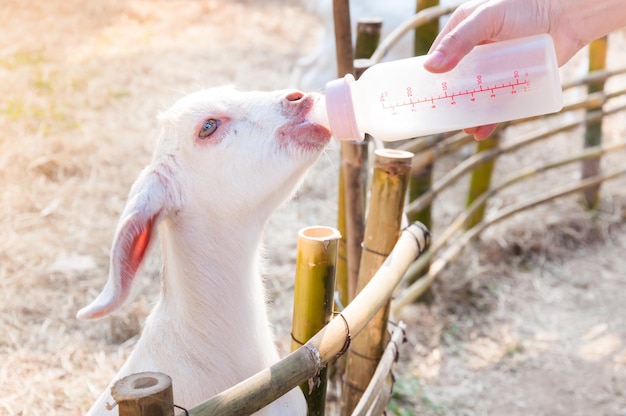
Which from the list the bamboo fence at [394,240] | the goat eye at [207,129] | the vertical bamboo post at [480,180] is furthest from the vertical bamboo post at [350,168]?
the vertical bamboo post at [480,180]

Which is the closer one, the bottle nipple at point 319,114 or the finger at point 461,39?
the finger at point 461,39

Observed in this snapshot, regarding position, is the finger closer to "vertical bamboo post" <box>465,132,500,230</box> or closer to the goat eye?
the goat eye

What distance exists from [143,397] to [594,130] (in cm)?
489

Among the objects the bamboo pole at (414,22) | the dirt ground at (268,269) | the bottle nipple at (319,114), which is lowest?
the dirt ground at (268,269)

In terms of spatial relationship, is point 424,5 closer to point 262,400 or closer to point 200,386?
point 200,386

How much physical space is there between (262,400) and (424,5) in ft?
10.3

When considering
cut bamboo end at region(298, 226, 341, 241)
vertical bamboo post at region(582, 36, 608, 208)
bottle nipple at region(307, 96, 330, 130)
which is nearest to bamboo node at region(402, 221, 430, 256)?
cut bamboo end at region(298, 226, 341, 241)

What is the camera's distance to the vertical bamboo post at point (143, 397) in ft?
3.90

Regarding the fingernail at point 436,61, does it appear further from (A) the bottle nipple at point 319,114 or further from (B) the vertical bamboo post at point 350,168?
(B) the vertical bamboo post at point 350,168

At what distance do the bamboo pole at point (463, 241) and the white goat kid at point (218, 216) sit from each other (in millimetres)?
1806

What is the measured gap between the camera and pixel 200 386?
186 centimetres

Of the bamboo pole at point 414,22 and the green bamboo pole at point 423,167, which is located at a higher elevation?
the bamboo pole at point 414,22

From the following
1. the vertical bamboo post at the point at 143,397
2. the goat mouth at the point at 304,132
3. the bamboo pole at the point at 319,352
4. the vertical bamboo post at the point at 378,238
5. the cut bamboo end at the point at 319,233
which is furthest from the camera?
the vertical bamboo post at the point at 378,238

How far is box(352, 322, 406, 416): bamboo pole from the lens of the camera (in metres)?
2.03
